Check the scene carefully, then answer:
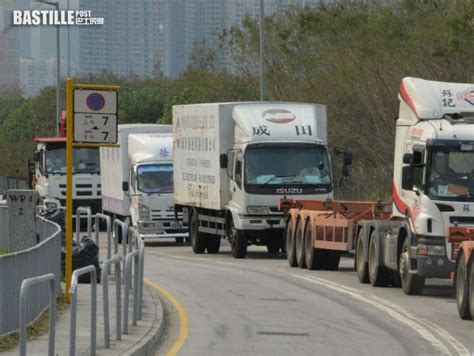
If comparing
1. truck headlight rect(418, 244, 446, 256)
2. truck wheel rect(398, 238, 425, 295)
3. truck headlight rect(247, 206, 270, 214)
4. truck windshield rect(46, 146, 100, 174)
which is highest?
truck windshield rect(46, 146, 100, 174)

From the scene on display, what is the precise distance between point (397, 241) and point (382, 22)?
3072 cm

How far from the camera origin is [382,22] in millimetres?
55312

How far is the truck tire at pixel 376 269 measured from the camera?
26500mm

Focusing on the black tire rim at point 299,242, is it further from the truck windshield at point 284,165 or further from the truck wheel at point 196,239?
the truck wheel at point 196,239

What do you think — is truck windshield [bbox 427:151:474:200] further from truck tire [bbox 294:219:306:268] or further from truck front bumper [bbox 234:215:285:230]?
truck front bumper [bbox 234:215:285:230]

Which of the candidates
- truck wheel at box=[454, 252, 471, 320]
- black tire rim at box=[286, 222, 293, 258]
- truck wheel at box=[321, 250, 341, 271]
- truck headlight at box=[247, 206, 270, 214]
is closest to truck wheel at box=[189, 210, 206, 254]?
truck headlight at box=[247, 206, 270, 214]

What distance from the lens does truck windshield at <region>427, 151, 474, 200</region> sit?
77.7 feet

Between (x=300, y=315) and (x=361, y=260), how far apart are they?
6.46 metres

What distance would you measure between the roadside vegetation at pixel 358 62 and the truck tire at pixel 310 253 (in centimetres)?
1202

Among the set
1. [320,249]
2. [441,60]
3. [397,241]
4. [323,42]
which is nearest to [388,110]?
[441,60]

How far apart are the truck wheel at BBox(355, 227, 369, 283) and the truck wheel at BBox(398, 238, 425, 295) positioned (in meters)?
2.44

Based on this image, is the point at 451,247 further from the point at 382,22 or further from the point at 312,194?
the point at 382,22

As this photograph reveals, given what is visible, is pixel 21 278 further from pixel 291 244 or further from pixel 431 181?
pixel 291 244

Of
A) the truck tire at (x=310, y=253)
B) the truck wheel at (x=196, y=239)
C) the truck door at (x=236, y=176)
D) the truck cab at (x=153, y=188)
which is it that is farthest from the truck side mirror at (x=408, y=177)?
the truck cab at (x=153, y=188)
